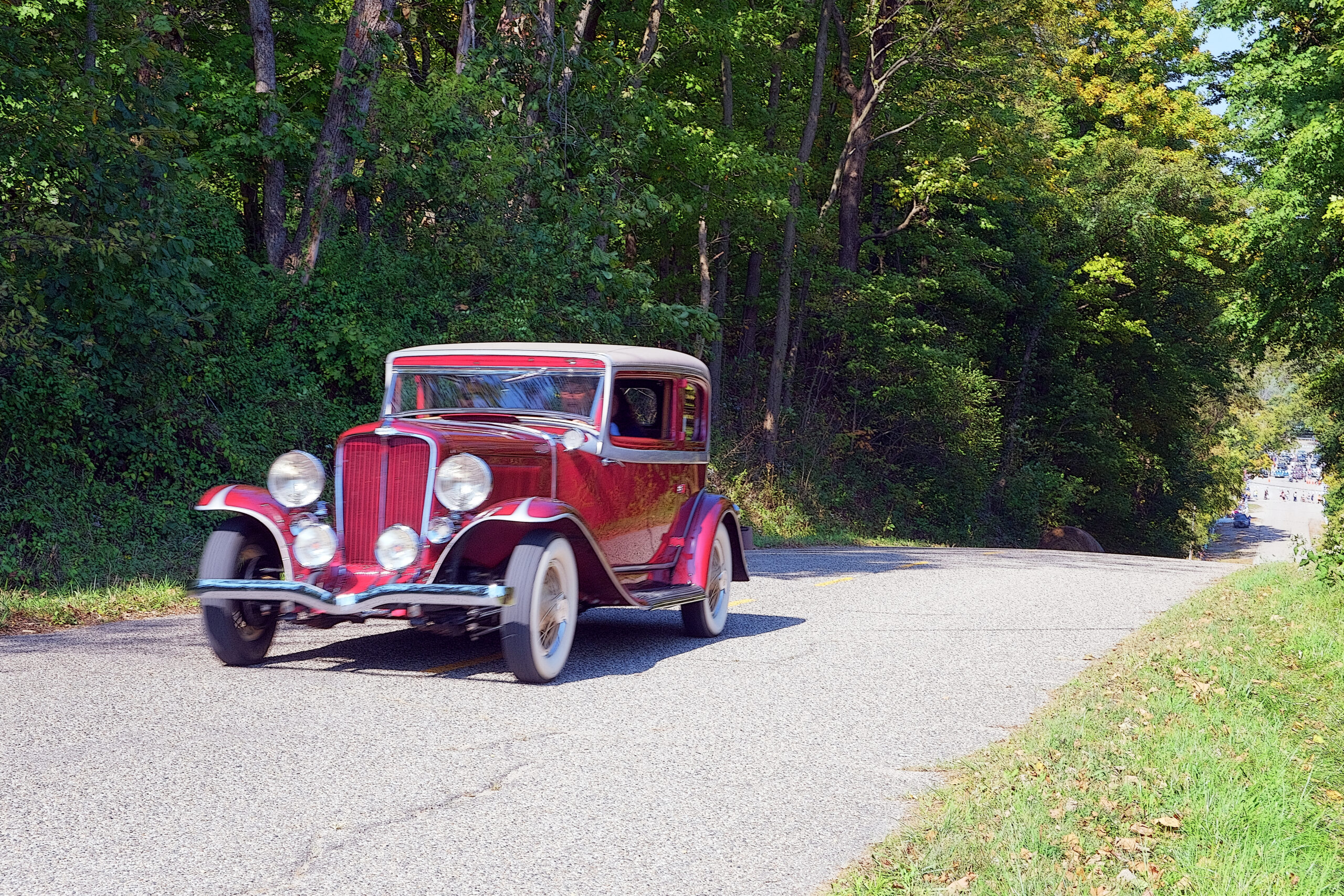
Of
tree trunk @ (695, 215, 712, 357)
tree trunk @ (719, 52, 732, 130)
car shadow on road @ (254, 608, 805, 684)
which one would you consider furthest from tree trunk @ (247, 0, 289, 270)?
tree trunk @ (719, 52, 732, 130)

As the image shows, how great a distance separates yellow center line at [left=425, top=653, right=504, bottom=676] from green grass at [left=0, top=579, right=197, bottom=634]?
8.31 feet

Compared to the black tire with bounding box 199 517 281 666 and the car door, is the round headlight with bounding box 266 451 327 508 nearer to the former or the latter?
the black tire with bounding box 199 517 281 666

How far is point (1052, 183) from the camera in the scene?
116 feet

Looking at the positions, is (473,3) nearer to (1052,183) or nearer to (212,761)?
(212,761)

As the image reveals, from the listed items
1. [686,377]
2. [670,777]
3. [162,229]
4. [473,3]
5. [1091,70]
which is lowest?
[670,777]

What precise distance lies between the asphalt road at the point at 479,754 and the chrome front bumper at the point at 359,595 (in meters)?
0.48

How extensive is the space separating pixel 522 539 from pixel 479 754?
1.89 m

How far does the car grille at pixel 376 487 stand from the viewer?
7312 millimetres

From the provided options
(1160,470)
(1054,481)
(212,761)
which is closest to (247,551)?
(212,761)

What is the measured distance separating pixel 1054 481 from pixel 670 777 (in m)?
30.4

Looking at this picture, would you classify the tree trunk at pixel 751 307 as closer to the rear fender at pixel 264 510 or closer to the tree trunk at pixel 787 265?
the tree trunk at pixel 787 265

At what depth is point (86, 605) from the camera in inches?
383

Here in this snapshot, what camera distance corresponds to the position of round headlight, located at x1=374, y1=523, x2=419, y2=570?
7.14 m

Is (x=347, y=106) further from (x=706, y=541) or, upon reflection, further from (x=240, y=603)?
(x=240, y=603)
